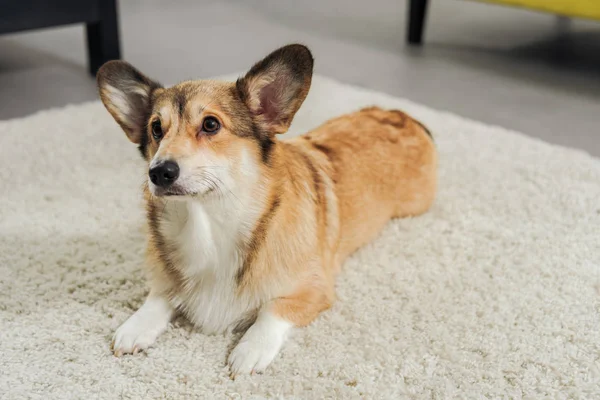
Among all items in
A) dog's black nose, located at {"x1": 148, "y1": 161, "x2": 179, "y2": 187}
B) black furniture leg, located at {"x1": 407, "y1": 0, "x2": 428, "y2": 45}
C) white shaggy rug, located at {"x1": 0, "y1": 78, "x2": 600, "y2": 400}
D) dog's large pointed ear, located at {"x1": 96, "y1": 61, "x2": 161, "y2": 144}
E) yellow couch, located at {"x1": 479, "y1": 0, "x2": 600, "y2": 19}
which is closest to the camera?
dog's black nose, located at {"x1": 148, "y1": 161, "x2": 179, "y2": 187}

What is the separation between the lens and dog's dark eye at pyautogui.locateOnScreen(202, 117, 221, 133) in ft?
4.81

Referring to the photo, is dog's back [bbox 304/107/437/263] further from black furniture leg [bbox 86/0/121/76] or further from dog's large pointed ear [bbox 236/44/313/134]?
black furniture leg [bbox 86/0/121/76]

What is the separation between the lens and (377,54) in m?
4.36

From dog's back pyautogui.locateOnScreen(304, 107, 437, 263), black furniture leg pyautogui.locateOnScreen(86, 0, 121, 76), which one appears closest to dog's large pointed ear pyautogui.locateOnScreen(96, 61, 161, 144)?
dog's back pyautogui.locateOnScreen(304, 107, 437, 263)

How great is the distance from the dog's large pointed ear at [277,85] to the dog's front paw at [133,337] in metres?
0.54

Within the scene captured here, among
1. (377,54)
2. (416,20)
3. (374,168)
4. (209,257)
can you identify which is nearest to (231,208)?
(209,257)

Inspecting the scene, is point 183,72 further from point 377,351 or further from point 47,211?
point 377,351

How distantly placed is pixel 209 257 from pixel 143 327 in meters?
0.23

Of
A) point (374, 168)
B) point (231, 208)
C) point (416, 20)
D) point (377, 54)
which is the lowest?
point (377, 54)

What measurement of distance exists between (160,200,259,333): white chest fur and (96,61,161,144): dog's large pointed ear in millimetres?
242

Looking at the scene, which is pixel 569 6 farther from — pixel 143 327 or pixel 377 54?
pixel 143 327

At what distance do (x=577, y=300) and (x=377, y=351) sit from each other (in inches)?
23.7

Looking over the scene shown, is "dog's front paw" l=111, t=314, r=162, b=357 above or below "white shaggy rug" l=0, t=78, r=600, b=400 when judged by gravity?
above

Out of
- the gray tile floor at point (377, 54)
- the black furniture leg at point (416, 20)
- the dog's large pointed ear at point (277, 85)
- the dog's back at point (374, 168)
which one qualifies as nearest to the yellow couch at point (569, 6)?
the gray tile floor at point (377, 54)
